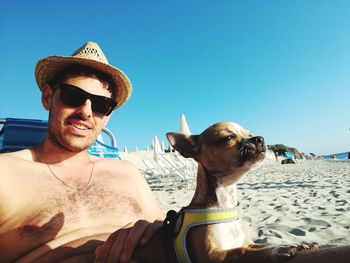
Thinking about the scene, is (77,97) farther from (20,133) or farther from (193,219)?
(20,133)

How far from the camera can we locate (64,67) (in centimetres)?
281

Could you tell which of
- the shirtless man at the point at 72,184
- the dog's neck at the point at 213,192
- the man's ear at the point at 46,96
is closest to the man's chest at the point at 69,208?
the shirtless man at the point at 72,184

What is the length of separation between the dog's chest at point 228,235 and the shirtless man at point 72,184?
41 cm

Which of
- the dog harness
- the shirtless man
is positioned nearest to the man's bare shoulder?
the shirtless man

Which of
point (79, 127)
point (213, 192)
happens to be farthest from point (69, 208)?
point (213, 192)

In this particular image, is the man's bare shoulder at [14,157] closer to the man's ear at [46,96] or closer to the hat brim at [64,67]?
the man's ear at [46,96]

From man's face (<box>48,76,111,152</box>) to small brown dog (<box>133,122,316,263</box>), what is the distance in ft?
3.02

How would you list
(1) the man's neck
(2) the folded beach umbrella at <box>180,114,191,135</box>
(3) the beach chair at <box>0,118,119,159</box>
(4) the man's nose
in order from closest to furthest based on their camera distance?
(1) the man's neck, (4) the man's nose, (3) the beach chair at <box>0,118,119,159</box>, (2) the folded beach umbrella at <box>180,114,191,135</box>

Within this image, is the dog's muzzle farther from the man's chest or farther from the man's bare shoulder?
the man's bare shoulder

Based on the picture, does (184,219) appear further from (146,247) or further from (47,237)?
(47,237)

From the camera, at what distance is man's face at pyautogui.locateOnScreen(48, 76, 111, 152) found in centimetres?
254

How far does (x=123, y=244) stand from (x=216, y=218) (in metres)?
0.56

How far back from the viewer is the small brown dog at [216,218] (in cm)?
151

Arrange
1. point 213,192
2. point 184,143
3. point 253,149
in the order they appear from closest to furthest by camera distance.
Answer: point 213,192 < point 253,149 < point 184,143
